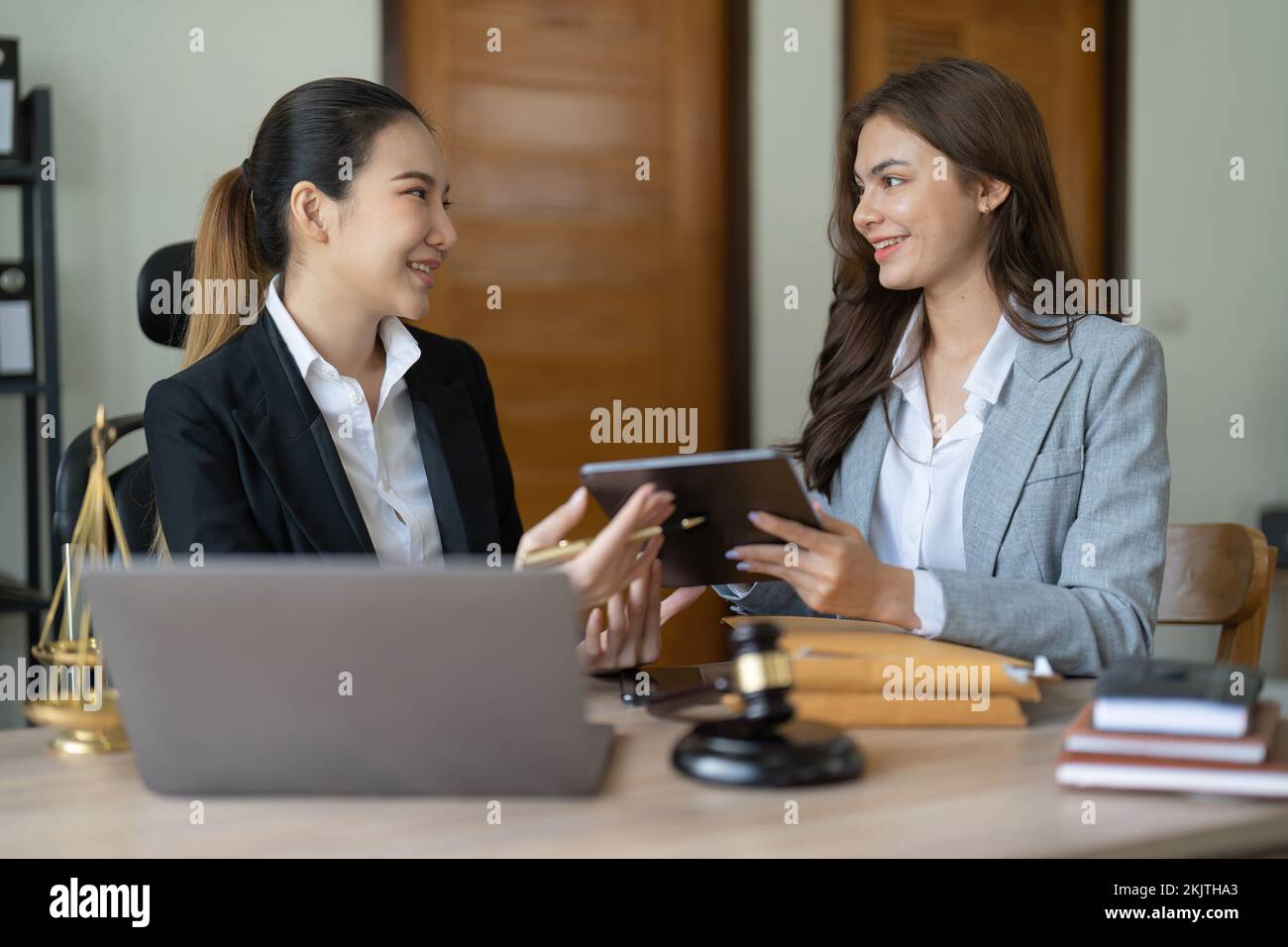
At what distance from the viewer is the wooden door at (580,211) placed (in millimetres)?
3455

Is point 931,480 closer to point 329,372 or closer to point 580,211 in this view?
point 329,372

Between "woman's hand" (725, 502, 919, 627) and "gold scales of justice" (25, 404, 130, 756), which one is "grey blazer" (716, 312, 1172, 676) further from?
"gold scales of justice" (25, 404, 130, 756)

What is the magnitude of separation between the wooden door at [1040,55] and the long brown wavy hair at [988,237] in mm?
1898

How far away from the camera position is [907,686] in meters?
1.23

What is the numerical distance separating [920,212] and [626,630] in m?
0.89

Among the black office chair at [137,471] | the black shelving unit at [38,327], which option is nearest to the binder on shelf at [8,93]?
the black shelving unit at [38,327]

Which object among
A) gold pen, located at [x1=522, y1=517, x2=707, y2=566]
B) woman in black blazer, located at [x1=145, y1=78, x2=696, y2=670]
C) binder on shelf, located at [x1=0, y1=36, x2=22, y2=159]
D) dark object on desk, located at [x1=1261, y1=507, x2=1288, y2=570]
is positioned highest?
binder on shelf, located at [x1=0, y1=36, x2=22, y2=159]

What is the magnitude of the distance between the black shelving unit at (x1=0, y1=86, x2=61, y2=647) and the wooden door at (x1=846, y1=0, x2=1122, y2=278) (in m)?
2.23

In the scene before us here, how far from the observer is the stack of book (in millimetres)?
996

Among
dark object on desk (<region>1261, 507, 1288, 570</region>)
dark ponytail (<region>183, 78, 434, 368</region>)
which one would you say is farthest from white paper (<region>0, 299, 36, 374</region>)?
dark object on desk (<region>1261, 507, 1288, 570</region>)

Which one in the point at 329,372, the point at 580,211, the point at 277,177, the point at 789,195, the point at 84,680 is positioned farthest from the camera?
the point at 789,195

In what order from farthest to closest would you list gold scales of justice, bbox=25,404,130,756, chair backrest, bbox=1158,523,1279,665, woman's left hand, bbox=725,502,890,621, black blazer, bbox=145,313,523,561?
chair backrest, bbox=1158,523,1279,665
black blazer, bbox=145,313,523,561
woman's left hand, bbox=725,502,890,621
gold scales of justice, bbox=25,404,130,756

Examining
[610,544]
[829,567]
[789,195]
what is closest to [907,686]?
[829,567]
